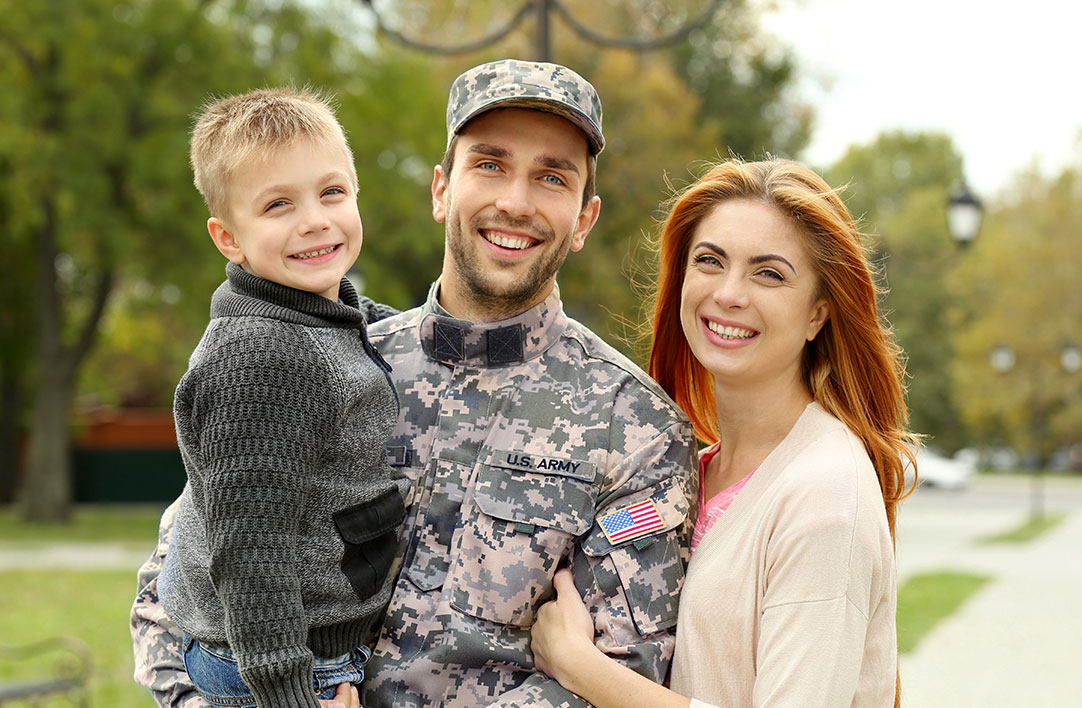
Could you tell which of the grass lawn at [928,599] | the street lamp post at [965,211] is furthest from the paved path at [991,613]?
the street lamp post at [965,211]

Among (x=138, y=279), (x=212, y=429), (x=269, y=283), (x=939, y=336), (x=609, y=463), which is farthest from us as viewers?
(x=939, y=336)

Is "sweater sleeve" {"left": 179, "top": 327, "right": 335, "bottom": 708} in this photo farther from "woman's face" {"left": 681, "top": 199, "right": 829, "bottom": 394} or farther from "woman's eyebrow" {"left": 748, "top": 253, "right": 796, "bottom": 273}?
"woman's eyebrow" {"left": 748, "top": 253, "right": 796, "bottom": 273}

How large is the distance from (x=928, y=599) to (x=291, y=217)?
475 inches

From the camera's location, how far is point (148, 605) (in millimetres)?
3137

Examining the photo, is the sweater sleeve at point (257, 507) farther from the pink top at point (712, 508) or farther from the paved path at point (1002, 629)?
the paved path at point (1002, 629)

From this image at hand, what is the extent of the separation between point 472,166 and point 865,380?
3.93ft

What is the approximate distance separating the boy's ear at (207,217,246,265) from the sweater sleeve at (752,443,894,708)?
1458 mm

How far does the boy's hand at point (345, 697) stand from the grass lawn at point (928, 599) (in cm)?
845

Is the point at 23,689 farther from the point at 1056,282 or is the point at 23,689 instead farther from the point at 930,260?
the point at 930,260

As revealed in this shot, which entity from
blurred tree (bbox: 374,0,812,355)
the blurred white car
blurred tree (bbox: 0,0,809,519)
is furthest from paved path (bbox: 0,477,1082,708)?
the blurred white car

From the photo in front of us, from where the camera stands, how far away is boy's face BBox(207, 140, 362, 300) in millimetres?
2674

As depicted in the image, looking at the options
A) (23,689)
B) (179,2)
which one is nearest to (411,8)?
(179,2)

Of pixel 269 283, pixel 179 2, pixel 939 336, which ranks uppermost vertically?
pixel 179 2

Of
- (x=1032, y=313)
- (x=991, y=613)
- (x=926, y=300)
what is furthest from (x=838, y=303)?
(x=926, y=300)
